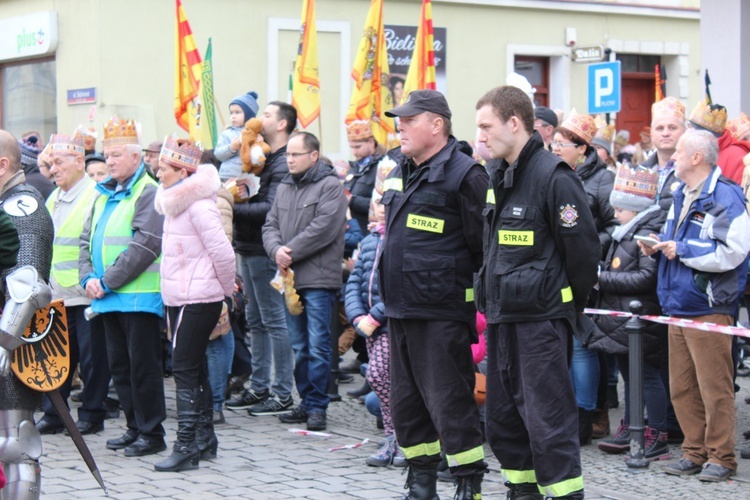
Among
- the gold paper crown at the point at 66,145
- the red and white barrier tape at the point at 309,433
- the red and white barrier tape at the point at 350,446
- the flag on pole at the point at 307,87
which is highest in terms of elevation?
the flag on pole at the point at 307,87

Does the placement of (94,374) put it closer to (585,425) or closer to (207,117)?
(585,425)

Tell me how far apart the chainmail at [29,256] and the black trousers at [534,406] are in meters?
2.24

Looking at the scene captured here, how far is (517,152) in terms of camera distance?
603cm

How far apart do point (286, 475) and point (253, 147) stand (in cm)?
317

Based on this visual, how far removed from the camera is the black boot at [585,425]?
8.32 m

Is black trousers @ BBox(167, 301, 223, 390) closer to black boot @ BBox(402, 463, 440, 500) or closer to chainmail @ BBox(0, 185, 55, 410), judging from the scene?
chainmail @ BBox(0, 185, 55, 410)

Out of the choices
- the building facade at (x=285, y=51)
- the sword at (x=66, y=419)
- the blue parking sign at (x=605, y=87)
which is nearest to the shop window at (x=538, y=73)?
the building facade at (x=285, y=51)

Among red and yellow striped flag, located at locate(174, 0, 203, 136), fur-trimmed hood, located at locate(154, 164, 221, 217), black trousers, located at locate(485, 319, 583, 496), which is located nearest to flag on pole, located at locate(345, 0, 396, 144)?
red and yellow striped flag, located at locate(174, 0, 203, 136)

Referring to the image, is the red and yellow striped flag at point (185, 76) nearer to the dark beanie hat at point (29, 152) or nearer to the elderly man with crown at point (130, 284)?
the dark beanie hat at point (29, 152)

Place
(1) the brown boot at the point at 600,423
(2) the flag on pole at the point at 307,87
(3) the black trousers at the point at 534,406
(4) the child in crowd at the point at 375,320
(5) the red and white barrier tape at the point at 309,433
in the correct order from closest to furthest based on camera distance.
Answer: (3) the black trousers at the point at 534,406, (4) the child in crowd at the point at 375,320, (1) the brown boot at the point at 600,423, (5) the red and white barrier tape at the point at 309,433, (2) the flag on pole at the point at 307,87

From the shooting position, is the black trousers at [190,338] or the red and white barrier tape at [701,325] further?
the black trousers at [190,338]

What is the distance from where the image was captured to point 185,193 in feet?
25.3

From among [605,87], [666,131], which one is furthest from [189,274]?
[605,87]

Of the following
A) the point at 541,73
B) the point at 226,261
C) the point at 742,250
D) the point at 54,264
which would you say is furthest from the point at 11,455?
the point at 541,73
